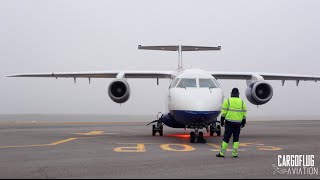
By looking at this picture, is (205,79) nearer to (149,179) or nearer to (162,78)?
(162,78)

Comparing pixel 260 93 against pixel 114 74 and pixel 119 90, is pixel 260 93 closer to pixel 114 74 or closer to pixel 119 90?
pixel 119 90

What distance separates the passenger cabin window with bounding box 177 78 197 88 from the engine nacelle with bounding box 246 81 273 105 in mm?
4814

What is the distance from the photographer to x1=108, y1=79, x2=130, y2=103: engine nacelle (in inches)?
824

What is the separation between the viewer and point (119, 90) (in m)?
21.0

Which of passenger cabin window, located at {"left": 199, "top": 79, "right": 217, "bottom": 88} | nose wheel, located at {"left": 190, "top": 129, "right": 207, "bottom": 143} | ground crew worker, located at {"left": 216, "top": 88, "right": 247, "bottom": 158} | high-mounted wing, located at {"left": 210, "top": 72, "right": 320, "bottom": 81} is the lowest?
nose wheel, located at {"left": 190, "top": 129, "right": 207, "bottom": 143}

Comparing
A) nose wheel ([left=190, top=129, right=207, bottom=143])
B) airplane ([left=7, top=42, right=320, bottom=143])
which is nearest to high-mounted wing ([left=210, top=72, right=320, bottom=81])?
airplane ([left=7, top=42, right=320, bottom=143])

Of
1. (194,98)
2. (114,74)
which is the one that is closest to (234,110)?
(194,98)

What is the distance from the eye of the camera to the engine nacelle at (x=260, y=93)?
21359mm

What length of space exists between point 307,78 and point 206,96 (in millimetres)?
12086

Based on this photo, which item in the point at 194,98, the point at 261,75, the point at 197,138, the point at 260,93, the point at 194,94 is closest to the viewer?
the point at 194,98

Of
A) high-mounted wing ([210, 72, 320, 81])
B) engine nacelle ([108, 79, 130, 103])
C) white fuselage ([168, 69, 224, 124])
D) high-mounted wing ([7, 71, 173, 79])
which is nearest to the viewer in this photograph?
white fuselage ([168, 69, 224, 124])

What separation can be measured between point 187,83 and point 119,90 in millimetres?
4453

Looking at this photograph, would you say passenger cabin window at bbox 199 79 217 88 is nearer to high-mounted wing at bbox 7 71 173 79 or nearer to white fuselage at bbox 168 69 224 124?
white fuselage at bbox 168 69 224 124

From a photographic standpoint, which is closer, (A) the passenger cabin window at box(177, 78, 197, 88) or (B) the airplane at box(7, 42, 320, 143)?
(B) the airplane at box(7, 42, 320, 143)
